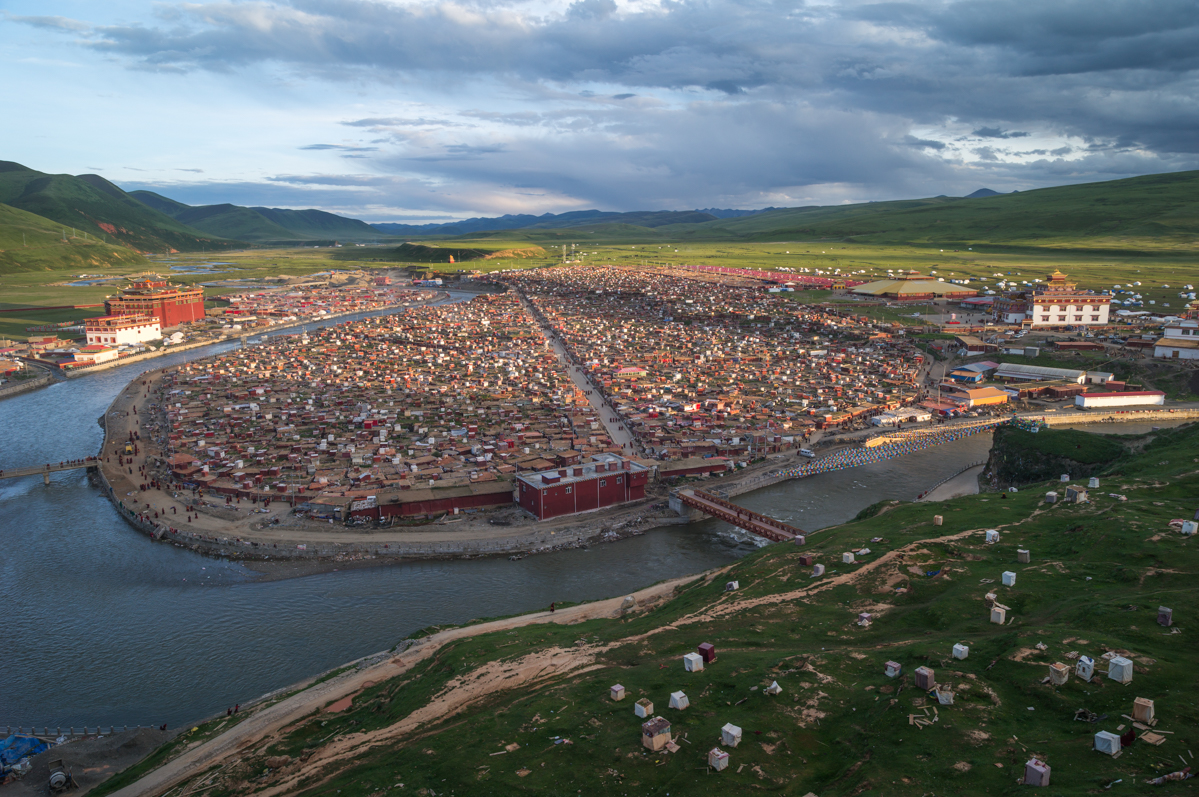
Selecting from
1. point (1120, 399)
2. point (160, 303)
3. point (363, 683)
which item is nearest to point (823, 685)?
point (363, 683)

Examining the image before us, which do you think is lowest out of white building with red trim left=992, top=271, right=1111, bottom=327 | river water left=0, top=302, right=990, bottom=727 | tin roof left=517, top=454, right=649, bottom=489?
river water left=0, top=302, right=990, bottom=727

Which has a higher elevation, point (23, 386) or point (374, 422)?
point (23, 386)

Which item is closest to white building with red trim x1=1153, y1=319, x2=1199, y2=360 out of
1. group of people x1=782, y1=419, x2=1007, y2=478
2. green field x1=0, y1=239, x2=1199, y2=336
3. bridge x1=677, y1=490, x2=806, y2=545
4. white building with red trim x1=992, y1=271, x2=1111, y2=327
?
white building with red trim x1=992, y1=271, x2=1111, y2=327

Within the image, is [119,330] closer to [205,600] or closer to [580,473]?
[205,600]

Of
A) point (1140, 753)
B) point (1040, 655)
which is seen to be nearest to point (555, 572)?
point (1040, 655)

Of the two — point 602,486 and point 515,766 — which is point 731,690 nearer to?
point 515,766

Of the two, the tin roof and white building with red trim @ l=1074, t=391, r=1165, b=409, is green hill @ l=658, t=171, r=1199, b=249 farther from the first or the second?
the tin roof

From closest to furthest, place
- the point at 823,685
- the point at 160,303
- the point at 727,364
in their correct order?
the point at 823,685, the point at 727,364, the point at 160,303
